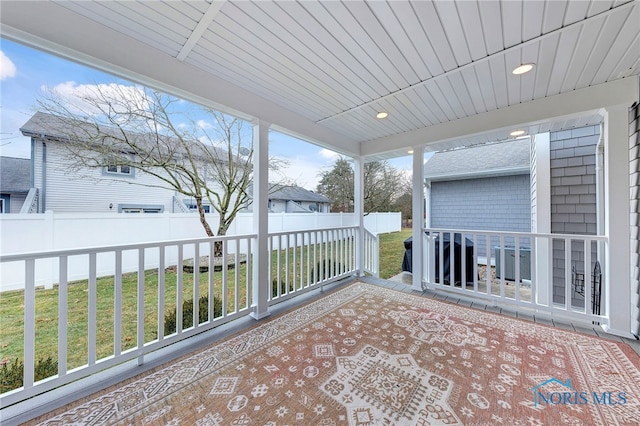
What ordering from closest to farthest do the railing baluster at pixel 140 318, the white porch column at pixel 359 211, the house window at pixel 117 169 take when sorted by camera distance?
the railing baluster at pixel 140 318 < the house window at pixel 117 169 < the white porch column at pixel 359 211

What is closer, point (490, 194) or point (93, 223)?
point (93, 223)

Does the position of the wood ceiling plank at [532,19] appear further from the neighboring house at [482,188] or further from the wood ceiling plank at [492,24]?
the neighboring house at [482,188]

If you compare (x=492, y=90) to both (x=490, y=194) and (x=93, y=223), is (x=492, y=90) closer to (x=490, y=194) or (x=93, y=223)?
(x=490, y=194)

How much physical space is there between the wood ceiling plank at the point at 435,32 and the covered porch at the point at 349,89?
0.04 feet

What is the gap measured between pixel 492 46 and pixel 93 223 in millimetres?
5381

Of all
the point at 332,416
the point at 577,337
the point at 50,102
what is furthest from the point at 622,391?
the point at 50,102

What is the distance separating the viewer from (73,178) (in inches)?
136

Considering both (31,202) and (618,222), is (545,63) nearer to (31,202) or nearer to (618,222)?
(618,222)

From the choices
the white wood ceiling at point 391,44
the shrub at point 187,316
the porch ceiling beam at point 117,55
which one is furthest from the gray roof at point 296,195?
the shrub at point 187,316

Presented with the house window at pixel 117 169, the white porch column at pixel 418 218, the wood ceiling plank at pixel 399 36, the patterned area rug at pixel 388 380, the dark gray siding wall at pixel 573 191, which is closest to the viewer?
the patterned area rug at pixel 388 380

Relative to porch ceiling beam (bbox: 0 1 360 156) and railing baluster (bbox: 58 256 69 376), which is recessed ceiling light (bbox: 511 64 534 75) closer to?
porch ceiling beam (bbox: 0 1 360 156)

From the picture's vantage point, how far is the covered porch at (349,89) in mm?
1569

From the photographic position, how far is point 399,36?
179 cm

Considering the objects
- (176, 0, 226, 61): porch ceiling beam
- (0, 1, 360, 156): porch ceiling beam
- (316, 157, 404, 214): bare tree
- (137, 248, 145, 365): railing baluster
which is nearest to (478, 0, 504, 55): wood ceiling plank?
(176, 0, 226, 61): porch ceiling beam
